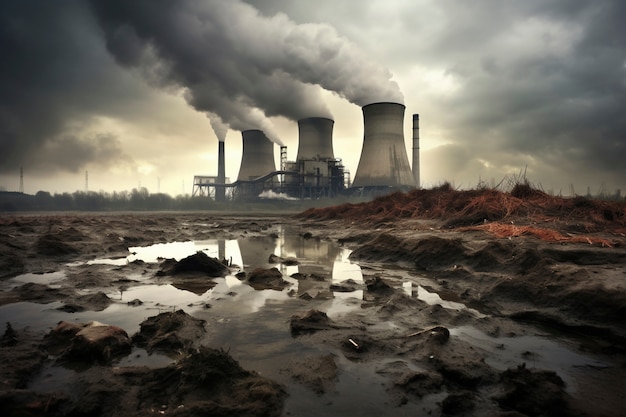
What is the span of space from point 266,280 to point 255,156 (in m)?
42.7

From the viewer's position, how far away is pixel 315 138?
39562 mm

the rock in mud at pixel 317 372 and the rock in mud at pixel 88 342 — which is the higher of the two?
the rock in mud at pixel 88 342

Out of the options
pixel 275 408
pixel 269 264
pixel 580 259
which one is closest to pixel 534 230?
pixel 580 259

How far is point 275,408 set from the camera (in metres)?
1.71

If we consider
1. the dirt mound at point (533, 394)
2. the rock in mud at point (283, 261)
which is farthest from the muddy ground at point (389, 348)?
the rock in mud at point (283, 261)

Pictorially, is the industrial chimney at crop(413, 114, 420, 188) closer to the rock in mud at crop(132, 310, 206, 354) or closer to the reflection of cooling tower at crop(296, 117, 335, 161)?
the reflection of cooling tower at crop(296, 117, 335, 161)

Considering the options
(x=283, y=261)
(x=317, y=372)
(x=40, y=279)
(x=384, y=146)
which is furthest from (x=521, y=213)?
(x=384, y=146)

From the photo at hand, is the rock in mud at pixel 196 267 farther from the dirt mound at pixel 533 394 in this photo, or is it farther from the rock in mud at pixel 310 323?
the dirt mound at pixel 533 394

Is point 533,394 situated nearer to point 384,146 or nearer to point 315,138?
point 384,146

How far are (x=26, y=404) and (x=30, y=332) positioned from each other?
1400mm

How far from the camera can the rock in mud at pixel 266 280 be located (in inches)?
175

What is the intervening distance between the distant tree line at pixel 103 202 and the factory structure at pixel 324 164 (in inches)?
294

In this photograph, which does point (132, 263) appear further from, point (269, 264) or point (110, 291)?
point (269, 264)

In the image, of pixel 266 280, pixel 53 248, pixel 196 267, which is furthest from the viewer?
pixel 53 248
